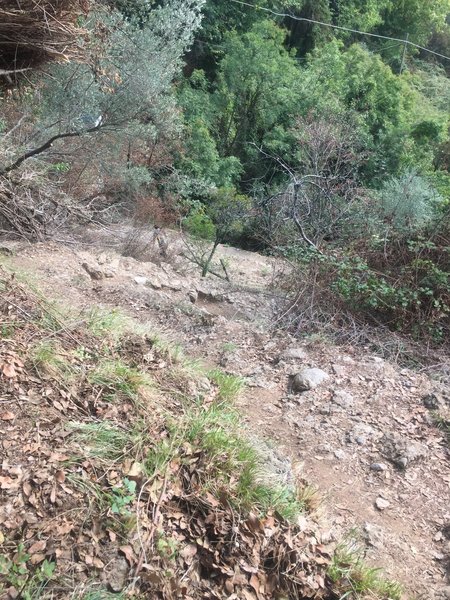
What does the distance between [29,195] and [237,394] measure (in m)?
5.00

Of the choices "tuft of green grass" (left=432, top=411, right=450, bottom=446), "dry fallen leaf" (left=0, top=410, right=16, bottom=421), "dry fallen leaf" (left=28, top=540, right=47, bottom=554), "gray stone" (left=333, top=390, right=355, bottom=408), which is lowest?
"gray stone" (left=333, top=390, right=355, bottom=408)

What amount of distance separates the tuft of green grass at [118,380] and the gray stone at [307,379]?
1.89 m

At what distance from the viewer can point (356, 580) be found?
8.11 feet

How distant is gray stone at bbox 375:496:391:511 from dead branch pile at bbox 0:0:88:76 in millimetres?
3577

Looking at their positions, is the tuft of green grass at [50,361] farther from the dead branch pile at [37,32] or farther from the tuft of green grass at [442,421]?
the tuft of green grass at [442,421]

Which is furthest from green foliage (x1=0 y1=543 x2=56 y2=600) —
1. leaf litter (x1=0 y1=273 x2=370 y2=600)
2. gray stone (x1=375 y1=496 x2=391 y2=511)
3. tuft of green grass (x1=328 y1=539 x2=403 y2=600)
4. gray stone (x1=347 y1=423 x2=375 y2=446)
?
gray stone (x1=347 y1=423 x2=375 y2=446)

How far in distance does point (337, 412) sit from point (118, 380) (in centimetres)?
213

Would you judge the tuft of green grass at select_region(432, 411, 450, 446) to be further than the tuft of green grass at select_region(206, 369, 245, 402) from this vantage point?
Yes

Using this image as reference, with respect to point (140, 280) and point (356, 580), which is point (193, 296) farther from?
point (356, 580)

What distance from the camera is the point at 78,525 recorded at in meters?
2.09

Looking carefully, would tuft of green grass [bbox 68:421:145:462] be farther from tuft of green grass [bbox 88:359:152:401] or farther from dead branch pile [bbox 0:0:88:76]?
dead branch pile [bbox 0:0:88:76]

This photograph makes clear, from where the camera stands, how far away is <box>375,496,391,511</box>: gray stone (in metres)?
3.40

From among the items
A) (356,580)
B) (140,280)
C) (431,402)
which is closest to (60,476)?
(356,580)

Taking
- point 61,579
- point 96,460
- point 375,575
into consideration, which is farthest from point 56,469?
point 375,575
